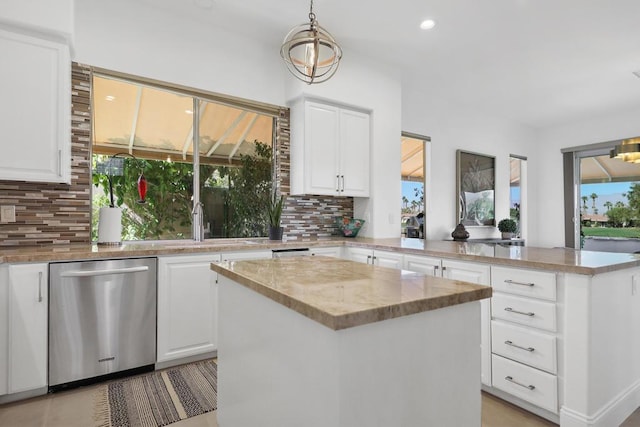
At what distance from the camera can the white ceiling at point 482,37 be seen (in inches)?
120

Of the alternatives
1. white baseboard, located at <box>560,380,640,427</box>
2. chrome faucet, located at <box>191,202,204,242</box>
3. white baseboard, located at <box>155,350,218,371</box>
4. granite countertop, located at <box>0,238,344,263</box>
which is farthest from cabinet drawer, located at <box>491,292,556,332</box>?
chrome faucet, located at <box>191,202,204,242</box>

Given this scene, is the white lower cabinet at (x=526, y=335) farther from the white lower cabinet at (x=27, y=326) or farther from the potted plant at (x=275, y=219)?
the white lower cabinet at (x=27, y=326)

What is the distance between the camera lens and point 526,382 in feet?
7.00

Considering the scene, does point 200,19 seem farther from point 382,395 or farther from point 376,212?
point 382,395

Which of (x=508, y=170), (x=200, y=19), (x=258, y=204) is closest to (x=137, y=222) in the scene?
(x=258, y=204)

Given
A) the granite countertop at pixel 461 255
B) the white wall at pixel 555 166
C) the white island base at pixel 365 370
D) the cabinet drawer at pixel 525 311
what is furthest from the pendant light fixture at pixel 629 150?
the white island base at pixel 365 370

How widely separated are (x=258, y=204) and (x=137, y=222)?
1202 millimetres

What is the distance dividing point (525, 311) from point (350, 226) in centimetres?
220

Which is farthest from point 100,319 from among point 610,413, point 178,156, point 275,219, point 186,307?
point 610,413

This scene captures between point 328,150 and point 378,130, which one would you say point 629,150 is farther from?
point 328,150

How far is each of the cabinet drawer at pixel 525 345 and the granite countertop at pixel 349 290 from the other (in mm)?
1136

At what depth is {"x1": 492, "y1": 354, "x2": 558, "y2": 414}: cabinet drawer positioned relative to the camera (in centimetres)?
202

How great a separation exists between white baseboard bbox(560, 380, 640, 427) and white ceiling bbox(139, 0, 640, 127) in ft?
9.60

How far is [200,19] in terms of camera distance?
3285 mm
